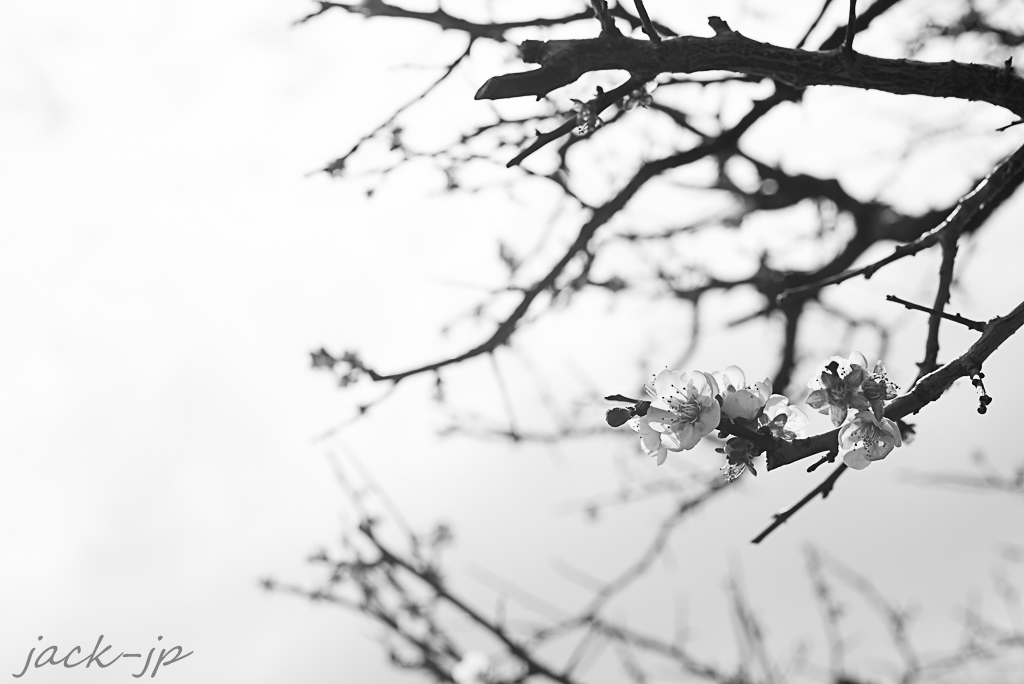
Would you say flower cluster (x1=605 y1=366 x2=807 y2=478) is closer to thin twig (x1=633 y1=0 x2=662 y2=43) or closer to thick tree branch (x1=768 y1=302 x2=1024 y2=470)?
thick tree branch (x1=768 y1=302 x2=1024 y2=470)

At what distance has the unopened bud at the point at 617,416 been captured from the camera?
1.53 metres

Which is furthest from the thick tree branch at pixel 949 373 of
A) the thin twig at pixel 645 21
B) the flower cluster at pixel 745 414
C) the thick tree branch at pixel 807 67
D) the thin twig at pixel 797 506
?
the thin twig at pixel 645 21

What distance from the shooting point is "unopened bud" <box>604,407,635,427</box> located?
1532mm

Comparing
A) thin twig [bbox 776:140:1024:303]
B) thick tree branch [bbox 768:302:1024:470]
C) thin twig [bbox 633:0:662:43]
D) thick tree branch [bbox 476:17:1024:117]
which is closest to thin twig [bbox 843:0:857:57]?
thick tree branch [bbox 476:17:1024:117]

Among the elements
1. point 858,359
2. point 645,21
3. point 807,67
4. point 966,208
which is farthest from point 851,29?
point 858,359

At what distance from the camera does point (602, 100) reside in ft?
5.93

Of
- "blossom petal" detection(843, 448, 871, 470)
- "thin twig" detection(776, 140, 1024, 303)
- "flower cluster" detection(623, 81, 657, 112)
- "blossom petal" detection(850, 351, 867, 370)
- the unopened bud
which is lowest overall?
"blossom petal" detection(843, 448, 871, 470)

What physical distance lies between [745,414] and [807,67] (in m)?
0.98

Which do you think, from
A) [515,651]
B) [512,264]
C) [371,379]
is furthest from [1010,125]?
[515,651]

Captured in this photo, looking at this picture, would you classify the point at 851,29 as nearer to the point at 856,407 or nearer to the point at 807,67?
the point at 807,67

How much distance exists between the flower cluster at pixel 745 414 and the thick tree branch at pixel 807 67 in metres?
0.80

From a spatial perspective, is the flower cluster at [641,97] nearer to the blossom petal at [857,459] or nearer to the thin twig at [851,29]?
the thin twig at [851,29]

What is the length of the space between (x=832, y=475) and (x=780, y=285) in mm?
2604

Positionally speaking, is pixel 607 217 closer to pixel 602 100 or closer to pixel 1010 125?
pixel 602 100
